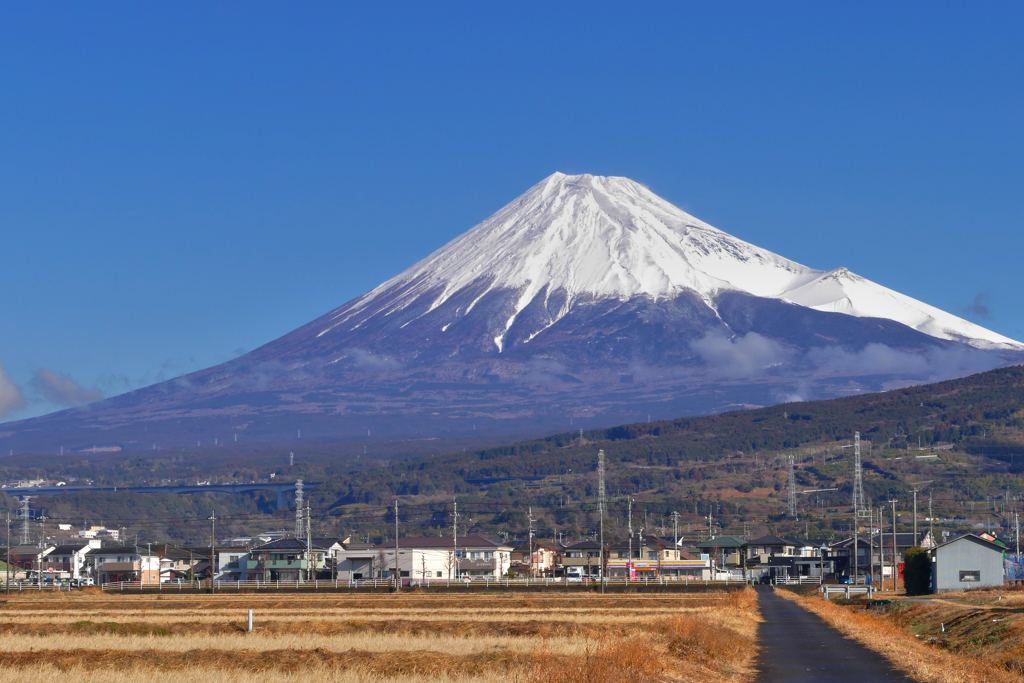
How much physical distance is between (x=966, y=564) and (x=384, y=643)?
4588cm

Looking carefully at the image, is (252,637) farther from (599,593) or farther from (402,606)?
(599,593)

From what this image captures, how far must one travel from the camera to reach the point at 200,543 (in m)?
196

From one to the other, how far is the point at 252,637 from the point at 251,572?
281 feet

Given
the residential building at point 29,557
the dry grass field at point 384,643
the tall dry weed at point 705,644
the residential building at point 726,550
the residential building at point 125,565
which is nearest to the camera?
the dry grass field at point 384,643

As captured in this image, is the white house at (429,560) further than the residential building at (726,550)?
No

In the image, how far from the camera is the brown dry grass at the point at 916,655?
22.9m

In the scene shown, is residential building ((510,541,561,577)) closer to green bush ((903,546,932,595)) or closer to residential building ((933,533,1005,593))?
green bush ((903,546,932,595))

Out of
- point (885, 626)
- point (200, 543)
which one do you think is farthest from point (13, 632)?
point (200, 543)

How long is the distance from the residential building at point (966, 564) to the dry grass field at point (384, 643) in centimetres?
1681

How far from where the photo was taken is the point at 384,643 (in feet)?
107

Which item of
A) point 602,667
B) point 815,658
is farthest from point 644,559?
point 602,667

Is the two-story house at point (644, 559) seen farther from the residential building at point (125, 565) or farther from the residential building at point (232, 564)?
the residential building at point (125, 565)

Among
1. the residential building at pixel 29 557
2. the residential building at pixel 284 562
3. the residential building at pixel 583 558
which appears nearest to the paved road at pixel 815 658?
the residential building at pixel 284 562

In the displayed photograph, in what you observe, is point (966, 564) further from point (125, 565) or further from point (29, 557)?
point (29, 557)
